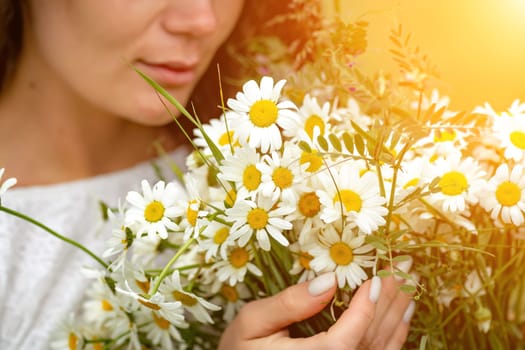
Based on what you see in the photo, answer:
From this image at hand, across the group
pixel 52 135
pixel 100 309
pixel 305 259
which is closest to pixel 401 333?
pixel 305 259

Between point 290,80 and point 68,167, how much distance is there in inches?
20.9

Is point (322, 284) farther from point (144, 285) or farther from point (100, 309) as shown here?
point (100, 309)

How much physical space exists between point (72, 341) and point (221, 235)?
0.95 feet

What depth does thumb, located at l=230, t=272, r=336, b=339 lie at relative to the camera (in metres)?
0.52

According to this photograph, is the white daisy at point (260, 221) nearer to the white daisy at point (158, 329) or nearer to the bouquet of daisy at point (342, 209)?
the bouquet of daisy at point (342, 209)

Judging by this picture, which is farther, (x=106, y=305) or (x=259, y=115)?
(x=106, y=305)

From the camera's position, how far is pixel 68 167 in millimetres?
1020

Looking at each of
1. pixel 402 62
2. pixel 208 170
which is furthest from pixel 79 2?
pixel 402 62

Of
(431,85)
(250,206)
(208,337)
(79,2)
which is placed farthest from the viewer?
(79,2)

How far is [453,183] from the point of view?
0.51m

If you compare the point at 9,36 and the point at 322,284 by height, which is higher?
the point at 9,36

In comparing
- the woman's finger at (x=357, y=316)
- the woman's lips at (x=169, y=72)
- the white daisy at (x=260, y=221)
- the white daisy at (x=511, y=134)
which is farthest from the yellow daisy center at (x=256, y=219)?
the woman's lips at (x=169, y=72)

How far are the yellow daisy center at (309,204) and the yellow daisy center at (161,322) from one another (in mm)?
199

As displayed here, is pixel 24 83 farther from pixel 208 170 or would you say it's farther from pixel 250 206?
pixel 250 206
